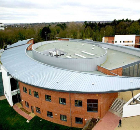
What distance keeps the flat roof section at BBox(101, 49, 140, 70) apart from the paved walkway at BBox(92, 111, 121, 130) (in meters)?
8.56

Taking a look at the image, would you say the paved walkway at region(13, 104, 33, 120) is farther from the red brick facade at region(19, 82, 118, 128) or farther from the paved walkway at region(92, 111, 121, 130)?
the paved walkway at region(92, 111, 121, 130)

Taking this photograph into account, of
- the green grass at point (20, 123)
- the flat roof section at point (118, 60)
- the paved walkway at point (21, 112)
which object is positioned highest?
the flat roof section at point (118, 60)

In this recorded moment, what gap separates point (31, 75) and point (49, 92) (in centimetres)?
441

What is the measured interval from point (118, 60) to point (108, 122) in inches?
576

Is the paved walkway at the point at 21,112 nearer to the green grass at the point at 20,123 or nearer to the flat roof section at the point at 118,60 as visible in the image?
the green grass at the point at 20,123

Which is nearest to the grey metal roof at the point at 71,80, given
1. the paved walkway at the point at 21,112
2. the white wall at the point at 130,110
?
the white wall at the point at 130,110

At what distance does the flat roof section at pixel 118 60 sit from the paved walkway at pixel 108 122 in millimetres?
8556

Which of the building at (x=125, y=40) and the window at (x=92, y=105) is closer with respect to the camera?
the window at (x=92, y=105)

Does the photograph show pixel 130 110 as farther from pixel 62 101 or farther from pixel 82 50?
pixel 82 50

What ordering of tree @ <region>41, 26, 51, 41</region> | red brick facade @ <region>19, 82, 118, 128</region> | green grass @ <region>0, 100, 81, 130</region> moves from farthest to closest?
tree @ <region>41, 26, 51, 41</region> → green grass @ <region>0, 100, 81, 130</region> → red brick facade @ <region>19, 82, 118, 128</region>

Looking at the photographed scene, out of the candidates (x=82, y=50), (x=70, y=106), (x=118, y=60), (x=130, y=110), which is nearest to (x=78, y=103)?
(x=70, y=106)

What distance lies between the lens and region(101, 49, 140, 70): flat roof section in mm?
29375

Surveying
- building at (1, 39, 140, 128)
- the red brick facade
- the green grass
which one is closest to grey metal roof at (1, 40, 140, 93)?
building at (1, 39, 140, 128)

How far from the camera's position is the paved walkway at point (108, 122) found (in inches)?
804
